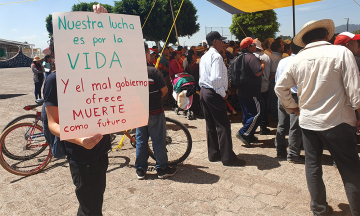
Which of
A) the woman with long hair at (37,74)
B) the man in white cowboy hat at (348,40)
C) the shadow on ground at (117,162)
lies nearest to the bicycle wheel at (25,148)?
the shadow on ground at (117,162)

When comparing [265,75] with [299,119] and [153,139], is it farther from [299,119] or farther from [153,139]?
[299,119]

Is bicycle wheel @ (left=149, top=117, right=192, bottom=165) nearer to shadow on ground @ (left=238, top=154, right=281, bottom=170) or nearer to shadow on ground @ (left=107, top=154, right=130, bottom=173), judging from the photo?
Result: shadow on ground @ (left=107, top=154, right=130, bottom=173)

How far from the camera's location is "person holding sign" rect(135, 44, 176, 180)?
11.8 feet

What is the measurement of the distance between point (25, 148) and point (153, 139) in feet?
7.65

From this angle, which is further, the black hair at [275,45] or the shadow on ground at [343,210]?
the black hair at [275,45]

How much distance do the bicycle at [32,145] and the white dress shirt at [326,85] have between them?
2.09 m

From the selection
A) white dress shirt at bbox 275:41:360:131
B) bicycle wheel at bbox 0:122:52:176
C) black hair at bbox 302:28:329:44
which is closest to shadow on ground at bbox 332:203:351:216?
white dress shirt at bbox 275:41:360:131

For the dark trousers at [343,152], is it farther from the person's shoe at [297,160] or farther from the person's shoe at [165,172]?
the person's shoe at [165,172]

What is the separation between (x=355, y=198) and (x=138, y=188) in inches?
94.0

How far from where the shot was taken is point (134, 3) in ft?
127

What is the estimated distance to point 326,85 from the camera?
2.38m

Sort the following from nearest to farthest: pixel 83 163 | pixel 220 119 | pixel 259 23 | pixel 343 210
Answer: pixel 83 163, pixel 343 210, pixel 220 119, pixel 259 23

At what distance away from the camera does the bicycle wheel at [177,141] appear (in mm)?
4289

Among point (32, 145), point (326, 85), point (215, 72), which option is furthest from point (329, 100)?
point (32, 145)
